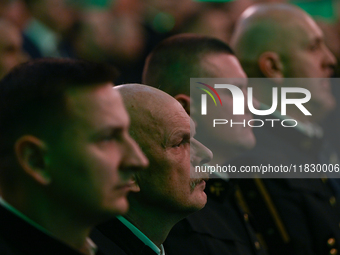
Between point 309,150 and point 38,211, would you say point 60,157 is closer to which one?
point 38,211

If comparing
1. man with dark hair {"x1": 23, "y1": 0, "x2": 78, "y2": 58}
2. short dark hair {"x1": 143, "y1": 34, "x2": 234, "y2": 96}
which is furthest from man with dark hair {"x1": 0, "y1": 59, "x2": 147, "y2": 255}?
man with dark hair {"x1": 23, "y1": 0, "x2": 78, "y2": 58}

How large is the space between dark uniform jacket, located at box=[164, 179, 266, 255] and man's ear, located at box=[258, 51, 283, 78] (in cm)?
85

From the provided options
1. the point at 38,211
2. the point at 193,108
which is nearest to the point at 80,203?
the point at 38,211

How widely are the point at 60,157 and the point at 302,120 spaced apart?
7.53 ft

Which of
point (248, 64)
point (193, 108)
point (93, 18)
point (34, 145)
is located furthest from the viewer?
point (93, 18)

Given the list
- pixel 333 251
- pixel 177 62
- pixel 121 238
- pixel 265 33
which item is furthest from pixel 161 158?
pixel 265 33

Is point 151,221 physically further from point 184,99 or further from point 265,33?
point 265,33

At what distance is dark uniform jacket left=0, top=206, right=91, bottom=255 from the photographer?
3.34ft

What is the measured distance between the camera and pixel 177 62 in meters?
2.19

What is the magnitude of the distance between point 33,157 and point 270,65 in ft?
6.86

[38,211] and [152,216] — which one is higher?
[38,211]

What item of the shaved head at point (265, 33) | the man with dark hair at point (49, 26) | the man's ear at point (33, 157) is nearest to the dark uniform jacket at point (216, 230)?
the man's ear at point (33, 157)

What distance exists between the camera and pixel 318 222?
2.58 metres

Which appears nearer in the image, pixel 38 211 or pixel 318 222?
pixel 38 211
